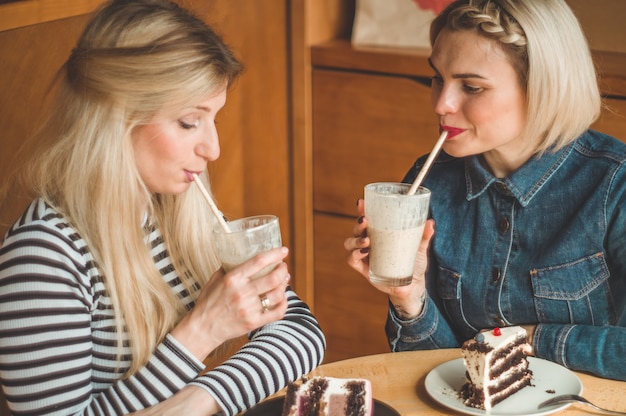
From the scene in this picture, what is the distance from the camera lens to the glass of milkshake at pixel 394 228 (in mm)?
1527

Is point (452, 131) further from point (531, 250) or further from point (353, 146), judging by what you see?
point (353, 146)

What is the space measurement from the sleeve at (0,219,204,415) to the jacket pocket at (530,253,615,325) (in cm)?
76

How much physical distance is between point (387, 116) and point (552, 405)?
1.83 meters

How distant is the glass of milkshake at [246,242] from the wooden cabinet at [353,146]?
1624 mm

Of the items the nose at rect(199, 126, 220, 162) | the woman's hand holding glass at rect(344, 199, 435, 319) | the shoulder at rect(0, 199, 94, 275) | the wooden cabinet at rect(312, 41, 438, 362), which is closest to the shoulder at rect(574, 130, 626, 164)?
the woman's hand holding glass at rect(344, 199, 435, 319)

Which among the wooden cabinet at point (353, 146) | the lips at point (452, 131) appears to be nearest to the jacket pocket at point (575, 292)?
the lips at point (452, 131)

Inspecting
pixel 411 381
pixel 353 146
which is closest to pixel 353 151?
pixel 353 146

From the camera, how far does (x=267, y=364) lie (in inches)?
62.7

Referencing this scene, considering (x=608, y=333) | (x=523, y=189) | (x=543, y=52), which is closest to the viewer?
(x=608, y=333)

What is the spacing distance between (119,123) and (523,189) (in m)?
0.86

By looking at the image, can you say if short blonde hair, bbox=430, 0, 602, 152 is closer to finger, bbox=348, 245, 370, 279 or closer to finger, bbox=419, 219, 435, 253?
finger, bbox=419, 219, 435, 253

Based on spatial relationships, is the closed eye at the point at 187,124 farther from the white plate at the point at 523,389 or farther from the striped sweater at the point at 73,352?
the white plate at the point at 523,389

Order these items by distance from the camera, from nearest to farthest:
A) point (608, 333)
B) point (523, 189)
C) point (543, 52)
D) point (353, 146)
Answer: point (608, 333), point (543, 52), point (523, 189), point (353, 146)

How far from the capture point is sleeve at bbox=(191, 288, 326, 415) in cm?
152
